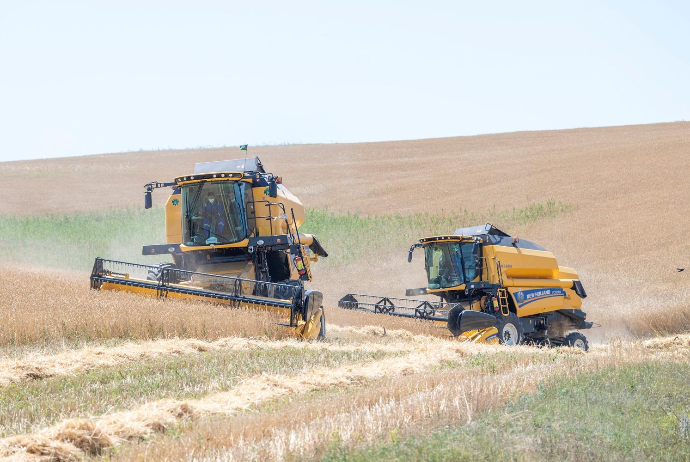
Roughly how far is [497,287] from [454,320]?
1.79 meters

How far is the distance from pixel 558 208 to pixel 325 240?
9.31m

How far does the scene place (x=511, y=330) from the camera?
14.5m

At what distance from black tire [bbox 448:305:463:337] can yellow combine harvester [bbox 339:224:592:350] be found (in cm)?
28

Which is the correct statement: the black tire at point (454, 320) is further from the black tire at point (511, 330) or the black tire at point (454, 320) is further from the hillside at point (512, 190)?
the hillside at point (512, 190)

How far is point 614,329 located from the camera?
61.6 ft

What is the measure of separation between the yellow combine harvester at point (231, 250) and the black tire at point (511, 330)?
3832mm

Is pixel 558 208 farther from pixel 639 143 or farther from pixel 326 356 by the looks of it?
pixel 326 356

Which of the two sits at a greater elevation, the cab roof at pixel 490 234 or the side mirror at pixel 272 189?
the side mirror at pixel 272 189

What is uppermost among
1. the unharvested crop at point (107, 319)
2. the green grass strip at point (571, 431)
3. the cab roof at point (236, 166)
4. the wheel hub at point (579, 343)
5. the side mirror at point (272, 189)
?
the cab roof at point (236, 166)

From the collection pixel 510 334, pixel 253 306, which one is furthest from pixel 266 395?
pixel 510 334

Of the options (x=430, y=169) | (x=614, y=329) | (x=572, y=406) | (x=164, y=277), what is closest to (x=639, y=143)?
(x=430, y=169)

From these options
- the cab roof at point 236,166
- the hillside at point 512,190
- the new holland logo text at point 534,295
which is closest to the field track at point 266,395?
the cab roof at point 236,166

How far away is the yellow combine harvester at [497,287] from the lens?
14.5 metres

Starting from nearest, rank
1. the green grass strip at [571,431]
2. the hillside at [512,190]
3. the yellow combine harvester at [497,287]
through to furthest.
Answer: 1. the green grass strip at [571,431]
2. the yellow combine harvester at [497,287]
3. the hillside at [512,190]
